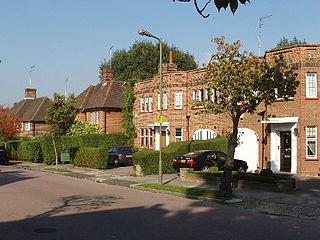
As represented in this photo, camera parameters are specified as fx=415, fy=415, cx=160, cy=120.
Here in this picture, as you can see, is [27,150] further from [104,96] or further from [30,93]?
[30,93]

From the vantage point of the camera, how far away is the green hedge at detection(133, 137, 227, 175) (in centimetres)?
2569

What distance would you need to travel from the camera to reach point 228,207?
47.2ft

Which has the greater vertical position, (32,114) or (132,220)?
(32,114)

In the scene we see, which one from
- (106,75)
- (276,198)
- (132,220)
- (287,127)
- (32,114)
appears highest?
(106,75)

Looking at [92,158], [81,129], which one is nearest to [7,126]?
[81,129]

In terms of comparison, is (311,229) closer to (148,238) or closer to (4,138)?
(148,238)

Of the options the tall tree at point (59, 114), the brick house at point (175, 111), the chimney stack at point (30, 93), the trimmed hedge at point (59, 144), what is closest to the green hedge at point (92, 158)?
the trimmed hedge at point (59, 144)

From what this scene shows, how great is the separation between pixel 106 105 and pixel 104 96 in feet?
7.08

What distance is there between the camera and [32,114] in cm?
6053

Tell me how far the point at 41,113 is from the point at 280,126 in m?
43.0

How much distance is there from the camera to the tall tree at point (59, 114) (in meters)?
33.8

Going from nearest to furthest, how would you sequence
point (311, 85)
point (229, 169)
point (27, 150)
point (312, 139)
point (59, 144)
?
point (229, 169) → point (312, 139) → point (311, 85) → point (59, 144) → point (27, 150)

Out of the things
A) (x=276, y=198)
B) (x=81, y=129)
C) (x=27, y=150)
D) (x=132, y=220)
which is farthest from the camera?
(x=81, y=129)

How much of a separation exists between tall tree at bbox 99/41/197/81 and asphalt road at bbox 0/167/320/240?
171 feet
